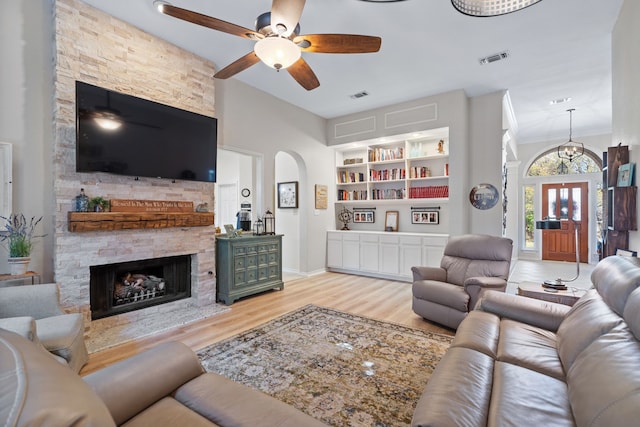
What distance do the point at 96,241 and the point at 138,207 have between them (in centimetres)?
52

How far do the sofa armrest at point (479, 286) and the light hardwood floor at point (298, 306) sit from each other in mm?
433

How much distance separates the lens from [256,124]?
4.80 metres

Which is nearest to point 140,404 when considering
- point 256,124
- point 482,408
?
point 482,408

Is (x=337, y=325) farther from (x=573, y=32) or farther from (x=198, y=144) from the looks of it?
(x=573, y=32)

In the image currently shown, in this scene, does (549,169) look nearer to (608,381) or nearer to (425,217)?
(425,217)

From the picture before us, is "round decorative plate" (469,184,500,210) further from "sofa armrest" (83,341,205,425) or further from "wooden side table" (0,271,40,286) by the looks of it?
"wooden side table" (0,271,40,286)

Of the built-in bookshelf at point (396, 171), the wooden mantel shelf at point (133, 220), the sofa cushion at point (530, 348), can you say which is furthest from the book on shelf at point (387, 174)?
the sofa cushion at point (530, 348)

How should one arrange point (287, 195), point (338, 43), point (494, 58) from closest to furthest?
point (338, 43) < point (494, 58) < point (287, 195)

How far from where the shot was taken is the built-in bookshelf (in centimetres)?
543

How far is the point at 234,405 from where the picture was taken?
1187mm

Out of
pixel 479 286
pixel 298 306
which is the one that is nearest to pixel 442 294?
Result: pixel 479 286

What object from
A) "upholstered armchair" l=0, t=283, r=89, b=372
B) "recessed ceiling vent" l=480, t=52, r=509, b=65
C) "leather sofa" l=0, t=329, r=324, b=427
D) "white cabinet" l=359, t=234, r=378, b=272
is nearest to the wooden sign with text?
"upholstered armchair" l=0, t=283, r=89, b=372

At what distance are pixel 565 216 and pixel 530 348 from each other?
25.3 feet

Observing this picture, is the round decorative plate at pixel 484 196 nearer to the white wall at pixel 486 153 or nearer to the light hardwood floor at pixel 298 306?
the white wall at pixel 486 153
